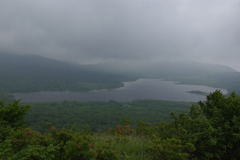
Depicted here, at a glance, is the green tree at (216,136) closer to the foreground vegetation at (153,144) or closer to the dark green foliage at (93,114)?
the foreground vegetation at (153,144)

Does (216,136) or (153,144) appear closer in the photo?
(153,144)

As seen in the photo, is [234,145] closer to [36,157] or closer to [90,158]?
[90,158]

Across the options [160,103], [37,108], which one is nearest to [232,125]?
[37,108]

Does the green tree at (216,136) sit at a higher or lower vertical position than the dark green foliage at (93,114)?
higher

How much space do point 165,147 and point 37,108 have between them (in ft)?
320

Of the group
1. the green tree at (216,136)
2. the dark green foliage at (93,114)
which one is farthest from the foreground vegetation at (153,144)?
the dark green foliage at (93,114)

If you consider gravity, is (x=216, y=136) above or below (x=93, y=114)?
above

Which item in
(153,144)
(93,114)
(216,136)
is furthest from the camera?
(93,114)

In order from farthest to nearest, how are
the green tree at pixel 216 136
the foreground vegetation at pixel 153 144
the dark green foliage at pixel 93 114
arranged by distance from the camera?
1. the dark green foliage at pixel 93 114
2. the green tree at pixel 216 136
3. the foreground vegetation at pixel 153 144

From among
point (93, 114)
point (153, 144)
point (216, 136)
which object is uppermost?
point (216, 136)

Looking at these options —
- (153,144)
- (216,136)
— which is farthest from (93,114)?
(216,136)

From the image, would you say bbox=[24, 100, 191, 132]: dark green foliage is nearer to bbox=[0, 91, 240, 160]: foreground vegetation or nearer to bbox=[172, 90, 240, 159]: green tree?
bbox=[0, 91, 240, 160]: foreground vegetation

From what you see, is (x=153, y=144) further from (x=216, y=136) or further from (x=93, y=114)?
(x=93, y=114)

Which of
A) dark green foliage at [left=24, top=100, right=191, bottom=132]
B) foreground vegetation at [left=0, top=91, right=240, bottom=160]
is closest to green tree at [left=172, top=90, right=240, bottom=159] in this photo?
foreground vegetation at [left=0, top=91, right=240, bottom=160]
